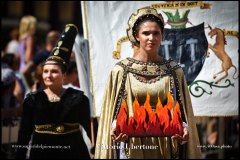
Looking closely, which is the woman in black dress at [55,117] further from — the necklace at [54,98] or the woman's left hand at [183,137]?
the woman's left hand at [183,137]

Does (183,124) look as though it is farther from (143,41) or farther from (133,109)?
(143,41)

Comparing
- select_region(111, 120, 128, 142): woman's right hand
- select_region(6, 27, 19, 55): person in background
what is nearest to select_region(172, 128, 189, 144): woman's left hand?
select_region(111, 120, 128, 142): woman's right hand

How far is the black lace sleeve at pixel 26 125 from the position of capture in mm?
5363

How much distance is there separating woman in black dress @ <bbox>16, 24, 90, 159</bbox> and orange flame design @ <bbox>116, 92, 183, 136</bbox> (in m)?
0.80

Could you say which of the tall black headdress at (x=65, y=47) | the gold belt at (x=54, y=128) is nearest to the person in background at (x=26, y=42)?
the tall black headdress at (x=65, y=47)

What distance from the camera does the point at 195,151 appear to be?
4863 millimetres

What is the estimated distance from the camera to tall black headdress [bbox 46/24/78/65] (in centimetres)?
536

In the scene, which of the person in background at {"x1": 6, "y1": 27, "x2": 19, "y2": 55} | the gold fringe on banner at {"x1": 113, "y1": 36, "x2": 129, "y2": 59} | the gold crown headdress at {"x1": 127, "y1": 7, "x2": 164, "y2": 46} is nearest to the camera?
the gold crown headdress at {"x1": 127, "y1": 7, "x2": 164, "y2": 46}

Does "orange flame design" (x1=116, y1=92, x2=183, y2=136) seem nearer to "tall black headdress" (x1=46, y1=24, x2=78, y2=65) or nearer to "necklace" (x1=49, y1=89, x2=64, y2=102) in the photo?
"necklace" (x1=49, y1=89, x2=64, y2=102)

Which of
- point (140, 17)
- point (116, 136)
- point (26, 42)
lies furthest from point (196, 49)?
point (26, 42)

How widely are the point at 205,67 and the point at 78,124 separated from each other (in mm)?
1189

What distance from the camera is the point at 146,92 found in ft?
15.5

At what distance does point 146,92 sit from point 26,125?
1224mm

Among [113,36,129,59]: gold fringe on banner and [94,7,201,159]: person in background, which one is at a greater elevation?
[113,36,129,59]: gold fringe on banner
